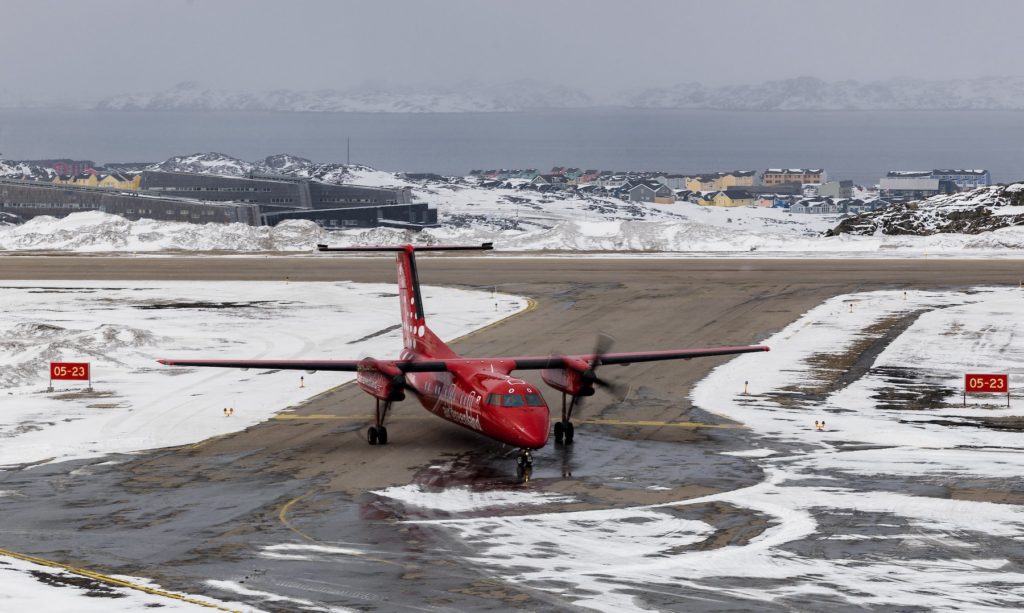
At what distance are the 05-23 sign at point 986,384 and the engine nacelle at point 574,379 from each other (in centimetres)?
1498

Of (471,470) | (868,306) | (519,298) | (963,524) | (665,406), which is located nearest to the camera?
(963,524)

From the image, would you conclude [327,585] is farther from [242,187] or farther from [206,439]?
[242,187]

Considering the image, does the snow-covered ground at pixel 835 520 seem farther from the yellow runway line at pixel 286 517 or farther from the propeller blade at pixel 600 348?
the propeller blade at pixel 600 348

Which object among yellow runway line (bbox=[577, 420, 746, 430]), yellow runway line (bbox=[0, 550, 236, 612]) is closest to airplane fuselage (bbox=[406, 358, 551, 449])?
yellow runway line (bbox=[577, 420, 746, 430])

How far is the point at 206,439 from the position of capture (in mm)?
37250

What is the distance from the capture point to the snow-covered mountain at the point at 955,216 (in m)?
114

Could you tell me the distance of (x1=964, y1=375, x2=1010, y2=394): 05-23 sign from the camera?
42156 millimetres

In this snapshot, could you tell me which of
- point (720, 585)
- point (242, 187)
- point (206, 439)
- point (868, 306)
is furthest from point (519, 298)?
point (242, 187)

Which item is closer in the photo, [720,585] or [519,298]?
[720,585]

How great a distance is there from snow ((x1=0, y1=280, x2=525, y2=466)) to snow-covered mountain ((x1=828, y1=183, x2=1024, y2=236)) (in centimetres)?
5680

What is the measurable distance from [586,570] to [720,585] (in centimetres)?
263

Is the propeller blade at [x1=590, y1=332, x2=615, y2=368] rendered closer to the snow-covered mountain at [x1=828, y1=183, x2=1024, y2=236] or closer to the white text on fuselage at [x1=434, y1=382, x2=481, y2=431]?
the white text on fuselage at [x1=434, y1=382, x2=481, y2=431]

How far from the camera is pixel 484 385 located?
109ft

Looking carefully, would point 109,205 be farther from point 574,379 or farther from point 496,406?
point 496,406
